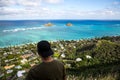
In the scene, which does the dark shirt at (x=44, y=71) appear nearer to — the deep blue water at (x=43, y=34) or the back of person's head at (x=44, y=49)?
the back of person's head at (x=44, y=49)

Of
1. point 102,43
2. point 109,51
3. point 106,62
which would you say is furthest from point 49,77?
point 102,43

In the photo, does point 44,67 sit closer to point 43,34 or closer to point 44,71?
point 44,71

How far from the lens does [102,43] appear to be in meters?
23.1

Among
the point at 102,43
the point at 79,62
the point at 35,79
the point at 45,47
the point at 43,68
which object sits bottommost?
the point at 79,62

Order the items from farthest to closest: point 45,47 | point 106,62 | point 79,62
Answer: point 79,62 → point 106,62 → point 45,47

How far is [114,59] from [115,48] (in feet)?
10.3

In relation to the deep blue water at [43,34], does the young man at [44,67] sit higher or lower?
higher

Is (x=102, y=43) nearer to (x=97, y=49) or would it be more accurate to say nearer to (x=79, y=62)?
(x=97, y=49)

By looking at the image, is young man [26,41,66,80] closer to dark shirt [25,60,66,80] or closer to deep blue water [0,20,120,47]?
dark shirt [25,60,66,80]

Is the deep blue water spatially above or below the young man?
below

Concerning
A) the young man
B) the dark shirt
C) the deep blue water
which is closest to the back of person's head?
the young man

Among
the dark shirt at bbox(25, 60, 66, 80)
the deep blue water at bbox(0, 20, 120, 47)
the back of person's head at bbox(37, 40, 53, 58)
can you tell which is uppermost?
the back of person's head at bbox(37, 40, 53, 58)

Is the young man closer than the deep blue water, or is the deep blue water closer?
the young man

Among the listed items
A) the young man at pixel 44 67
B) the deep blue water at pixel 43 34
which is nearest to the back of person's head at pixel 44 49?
the young man at pixel 44 67
